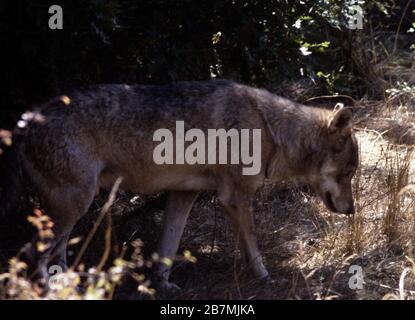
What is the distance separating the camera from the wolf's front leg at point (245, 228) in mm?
7012

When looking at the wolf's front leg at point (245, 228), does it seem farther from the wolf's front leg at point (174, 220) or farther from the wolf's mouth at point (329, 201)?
the wolf's mouth at point (329, 201)

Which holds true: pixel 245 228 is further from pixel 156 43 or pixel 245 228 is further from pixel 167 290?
pixel 156 43

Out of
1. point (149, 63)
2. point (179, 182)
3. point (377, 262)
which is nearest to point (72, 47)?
point (149, 63)

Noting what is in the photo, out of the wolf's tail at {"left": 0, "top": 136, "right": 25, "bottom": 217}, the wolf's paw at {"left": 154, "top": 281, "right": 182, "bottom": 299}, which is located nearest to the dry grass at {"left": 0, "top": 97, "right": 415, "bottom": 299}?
the wolf's paw at {"left": 154, "top": 281, "right": 182, "bottom": 299}

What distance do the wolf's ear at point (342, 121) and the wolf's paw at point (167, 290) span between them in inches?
71.5

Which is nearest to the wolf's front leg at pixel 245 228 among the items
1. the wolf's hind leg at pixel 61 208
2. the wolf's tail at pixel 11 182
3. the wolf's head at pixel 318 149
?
the wolf's head at pixel 318 149

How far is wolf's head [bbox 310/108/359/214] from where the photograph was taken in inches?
288

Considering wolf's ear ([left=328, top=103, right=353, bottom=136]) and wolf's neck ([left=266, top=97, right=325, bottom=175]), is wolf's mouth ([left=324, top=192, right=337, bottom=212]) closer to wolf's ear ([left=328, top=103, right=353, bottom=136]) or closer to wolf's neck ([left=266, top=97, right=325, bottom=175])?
wolf's neck ([left=266, top=97, right=325, bottom=175])

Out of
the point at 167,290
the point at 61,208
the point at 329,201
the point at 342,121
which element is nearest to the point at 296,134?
the point at 342,121

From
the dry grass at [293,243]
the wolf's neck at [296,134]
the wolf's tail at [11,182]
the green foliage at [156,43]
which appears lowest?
the dry grass at [293,243]

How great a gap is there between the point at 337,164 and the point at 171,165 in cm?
143

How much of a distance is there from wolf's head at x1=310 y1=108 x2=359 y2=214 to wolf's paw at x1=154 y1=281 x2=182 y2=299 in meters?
1.47

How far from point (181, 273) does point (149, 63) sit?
1.80m
